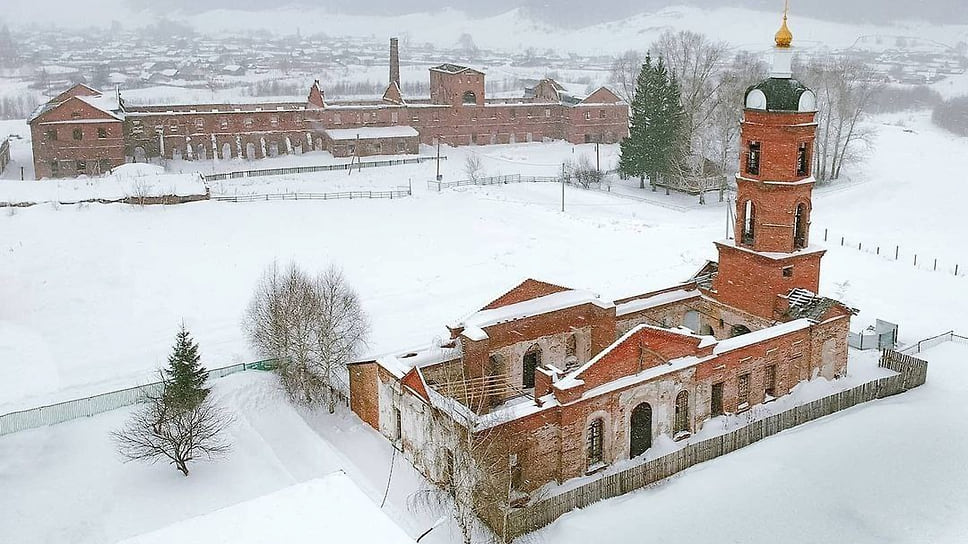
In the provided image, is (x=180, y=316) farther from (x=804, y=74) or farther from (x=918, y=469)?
(x=804, y=74)

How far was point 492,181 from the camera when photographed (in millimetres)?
50094

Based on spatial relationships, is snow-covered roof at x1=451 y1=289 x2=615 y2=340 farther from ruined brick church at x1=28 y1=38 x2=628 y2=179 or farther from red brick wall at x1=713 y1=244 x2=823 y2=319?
ruined brick church at x1=28 y1=38 x2=628 y2=179

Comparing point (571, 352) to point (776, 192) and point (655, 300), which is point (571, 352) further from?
point (776, 192)

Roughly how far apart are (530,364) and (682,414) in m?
4.32

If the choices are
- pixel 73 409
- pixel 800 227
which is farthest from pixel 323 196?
pixel 800 227

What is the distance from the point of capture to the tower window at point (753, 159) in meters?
21.8

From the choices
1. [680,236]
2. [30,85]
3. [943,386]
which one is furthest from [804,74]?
[30,85]

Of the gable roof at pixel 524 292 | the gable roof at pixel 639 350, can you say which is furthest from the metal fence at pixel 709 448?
the gable roof at pixel 524 292

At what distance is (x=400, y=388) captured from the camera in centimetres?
1942

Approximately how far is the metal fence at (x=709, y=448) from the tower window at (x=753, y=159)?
6261mm

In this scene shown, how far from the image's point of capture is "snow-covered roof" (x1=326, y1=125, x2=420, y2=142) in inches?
2294

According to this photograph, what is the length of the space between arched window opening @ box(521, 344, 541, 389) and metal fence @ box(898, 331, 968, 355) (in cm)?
1232

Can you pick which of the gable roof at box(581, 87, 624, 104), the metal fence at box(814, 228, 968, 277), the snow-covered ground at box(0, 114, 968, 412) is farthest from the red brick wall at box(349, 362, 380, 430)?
the gable roof at box(581, 87, 624, 104)

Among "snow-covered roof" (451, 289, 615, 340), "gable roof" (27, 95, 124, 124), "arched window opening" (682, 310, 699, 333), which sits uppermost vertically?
"gable roof" (27, 95, 124, 124)
